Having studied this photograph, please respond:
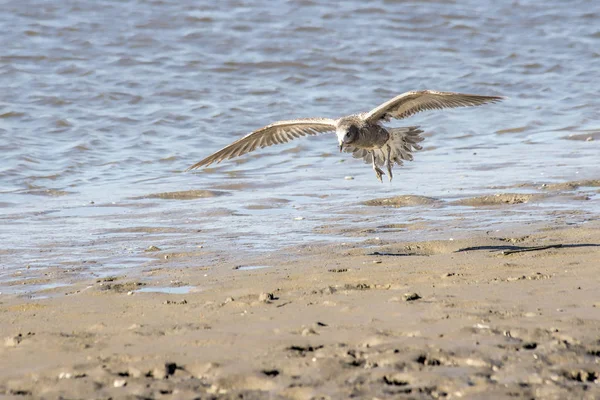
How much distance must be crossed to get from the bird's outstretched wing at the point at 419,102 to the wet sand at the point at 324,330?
1.69m

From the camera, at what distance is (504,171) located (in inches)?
397

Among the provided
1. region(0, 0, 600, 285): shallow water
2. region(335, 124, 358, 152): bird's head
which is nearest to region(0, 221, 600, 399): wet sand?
region(0, 0, 600, 285): shallow water

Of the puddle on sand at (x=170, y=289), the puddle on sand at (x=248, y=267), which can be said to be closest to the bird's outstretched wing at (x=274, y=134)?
the puddle on sand at (x=248, y=267)

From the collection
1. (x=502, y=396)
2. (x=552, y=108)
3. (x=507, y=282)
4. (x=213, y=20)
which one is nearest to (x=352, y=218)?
(x=507, y=282)

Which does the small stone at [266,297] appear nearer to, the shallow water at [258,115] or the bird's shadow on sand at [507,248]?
the bird's shadow on sand at [507,248]

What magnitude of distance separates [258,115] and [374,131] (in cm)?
633

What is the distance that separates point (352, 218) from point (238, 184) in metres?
2.33

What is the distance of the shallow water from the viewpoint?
7984mm

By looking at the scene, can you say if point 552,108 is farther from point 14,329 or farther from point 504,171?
point 14,329

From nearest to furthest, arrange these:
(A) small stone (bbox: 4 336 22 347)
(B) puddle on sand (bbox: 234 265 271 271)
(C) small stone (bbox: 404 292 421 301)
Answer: (A) small stone (bbox: 4 336 22 347)
(C) small stone (bbox: 404 292 421 301)
(B) puddle on sand (bbox: 234 265 271 271)

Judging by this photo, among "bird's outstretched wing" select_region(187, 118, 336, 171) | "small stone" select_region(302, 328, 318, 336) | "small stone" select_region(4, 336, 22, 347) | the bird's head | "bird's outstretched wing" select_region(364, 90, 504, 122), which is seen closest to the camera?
"small stone" select_region(302, 328, 318, 336)

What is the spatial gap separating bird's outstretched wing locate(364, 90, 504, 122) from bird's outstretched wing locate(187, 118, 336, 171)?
459mm

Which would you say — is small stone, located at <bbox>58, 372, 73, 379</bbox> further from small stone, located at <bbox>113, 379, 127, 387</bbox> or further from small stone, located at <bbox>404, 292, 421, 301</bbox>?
small stone, located at <bbox>404, 292, 421, 301</bbox>

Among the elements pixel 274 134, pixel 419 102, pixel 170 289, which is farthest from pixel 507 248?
pixel 274 134
